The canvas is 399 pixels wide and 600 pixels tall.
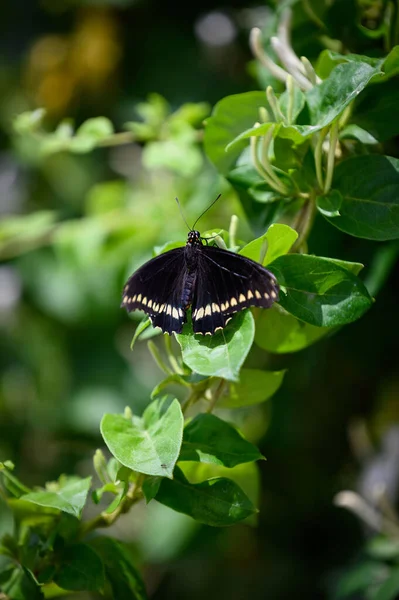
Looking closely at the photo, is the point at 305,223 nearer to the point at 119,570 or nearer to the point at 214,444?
the point at 214,444

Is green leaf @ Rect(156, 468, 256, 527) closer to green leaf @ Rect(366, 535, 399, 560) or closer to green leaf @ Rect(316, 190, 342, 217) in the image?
green leaf @ Rect(316, 190, 342, 217)

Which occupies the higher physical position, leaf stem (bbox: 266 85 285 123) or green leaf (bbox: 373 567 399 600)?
leaf stem (bbox: 266 85 285 123)

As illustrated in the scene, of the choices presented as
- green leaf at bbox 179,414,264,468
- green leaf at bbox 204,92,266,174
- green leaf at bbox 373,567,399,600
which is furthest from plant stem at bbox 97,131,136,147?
green leaf at bbox 373,567,399,600

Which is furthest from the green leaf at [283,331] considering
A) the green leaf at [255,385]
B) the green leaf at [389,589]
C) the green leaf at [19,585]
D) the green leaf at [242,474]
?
the green leaf at [389,589]

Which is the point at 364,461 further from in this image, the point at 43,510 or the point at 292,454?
the point at 43,510

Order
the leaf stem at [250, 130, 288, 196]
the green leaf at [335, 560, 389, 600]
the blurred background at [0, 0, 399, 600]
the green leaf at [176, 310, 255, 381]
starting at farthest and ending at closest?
the blurred background at [0, 0, 399, 600] → the green leaf at [335, 560, 389, 600] → the leaf stem at [250, 130, 288, 196] → the green leaf at [176, 310, 255, 381]

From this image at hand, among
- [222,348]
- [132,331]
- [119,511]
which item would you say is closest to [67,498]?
[119,511]
